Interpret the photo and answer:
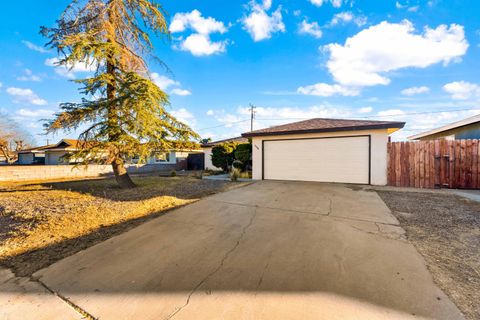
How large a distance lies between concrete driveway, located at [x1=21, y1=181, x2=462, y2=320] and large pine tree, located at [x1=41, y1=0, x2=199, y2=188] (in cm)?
419

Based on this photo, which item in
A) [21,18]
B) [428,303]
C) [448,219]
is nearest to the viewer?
[428,303]

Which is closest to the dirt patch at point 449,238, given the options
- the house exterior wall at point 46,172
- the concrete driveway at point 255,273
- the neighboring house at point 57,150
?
the concrete driveway at point 255,273

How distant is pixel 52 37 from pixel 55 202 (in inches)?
225

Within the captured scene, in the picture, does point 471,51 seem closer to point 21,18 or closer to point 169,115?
point 169,115

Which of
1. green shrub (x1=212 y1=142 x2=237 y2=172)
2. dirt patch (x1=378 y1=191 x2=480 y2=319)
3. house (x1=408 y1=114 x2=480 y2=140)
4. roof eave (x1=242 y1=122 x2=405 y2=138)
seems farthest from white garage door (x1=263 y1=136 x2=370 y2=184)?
house (x1=408 y1=114 x2=480 y2=140)

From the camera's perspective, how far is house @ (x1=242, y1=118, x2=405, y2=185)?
8.32 meters

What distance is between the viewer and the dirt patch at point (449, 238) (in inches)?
82.1

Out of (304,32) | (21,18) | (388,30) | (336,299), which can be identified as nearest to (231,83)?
(304,32)

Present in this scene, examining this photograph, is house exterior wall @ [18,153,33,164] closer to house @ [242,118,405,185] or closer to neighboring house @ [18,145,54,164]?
neighboring house @ [18,145,54,164]

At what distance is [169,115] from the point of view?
27.3 ft

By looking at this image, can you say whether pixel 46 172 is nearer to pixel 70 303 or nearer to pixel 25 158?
pixel 70 303

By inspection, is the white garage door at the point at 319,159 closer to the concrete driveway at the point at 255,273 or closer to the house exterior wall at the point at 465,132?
the concrete driveway at the point at 255,273

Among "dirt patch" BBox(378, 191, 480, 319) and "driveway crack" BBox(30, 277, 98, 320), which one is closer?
"driveway crack" BBox(30, 277, 98, 320)

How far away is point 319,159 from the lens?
9430 millimetres
